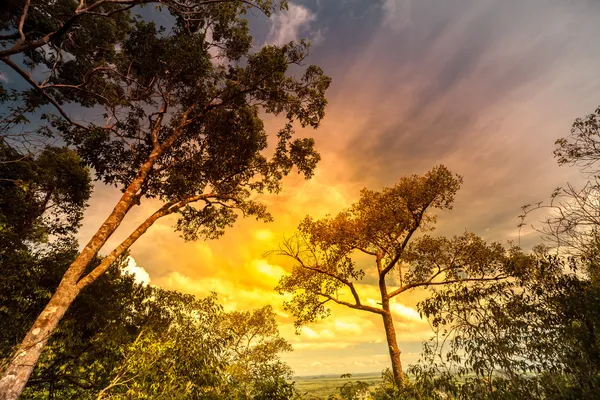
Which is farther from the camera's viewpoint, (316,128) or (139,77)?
(316,128)

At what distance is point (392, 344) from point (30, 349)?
17.5 m

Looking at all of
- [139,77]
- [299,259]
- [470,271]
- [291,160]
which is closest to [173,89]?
[139,77]

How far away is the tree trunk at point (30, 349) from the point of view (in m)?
7.60

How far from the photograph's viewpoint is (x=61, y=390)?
17.0 meters

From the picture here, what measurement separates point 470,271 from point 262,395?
1673cm

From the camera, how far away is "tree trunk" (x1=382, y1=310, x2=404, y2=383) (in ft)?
54.4

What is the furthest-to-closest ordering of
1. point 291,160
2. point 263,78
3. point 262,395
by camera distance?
point 291,160 → point 263,78 → point 262,395

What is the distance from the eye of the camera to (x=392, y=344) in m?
17.7

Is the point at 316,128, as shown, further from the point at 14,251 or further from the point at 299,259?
the point at 14,251

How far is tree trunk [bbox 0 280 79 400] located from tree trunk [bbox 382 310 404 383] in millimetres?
16178

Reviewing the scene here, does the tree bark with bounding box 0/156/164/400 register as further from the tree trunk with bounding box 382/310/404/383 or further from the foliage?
the tree trunk with bounding box 382/310/404/383

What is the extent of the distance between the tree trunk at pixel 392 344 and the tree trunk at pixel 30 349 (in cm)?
1618

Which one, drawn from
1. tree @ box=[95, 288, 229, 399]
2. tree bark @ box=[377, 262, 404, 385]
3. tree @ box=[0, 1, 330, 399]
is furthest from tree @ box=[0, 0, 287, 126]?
tree bark @ box=[377, 262, 404, 385]

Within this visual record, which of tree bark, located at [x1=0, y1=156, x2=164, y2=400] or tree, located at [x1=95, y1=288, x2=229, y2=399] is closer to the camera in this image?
tree bark, located at [x1=0, y1=156, x2=164, y2=400]
